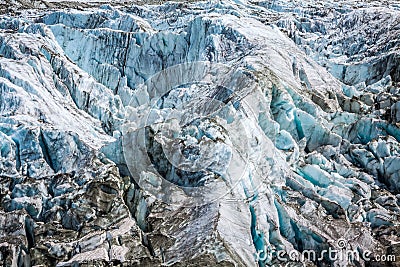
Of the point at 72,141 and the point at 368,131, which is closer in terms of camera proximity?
the point at 72,141

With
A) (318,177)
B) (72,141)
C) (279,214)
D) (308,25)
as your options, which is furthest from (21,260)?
(308,25)

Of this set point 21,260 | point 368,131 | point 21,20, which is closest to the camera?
point 21,260

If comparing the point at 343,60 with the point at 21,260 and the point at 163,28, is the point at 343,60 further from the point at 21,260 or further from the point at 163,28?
the point at 21,260

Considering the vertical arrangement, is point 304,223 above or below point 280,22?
below

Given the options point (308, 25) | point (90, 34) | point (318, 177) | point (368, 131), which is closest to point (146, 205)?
point (318, 177)

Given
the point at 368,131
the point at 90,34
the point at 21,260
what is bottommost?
the point at 21,260

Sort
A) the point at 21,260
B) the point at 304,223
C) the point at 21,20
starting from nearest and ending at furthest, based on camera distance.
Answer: the point at 21,260 → the point at 304,223 → the point at 21,20
